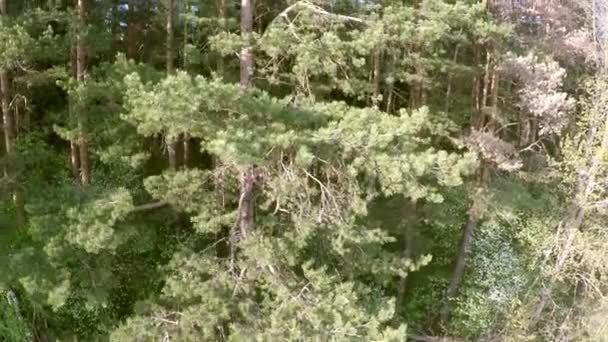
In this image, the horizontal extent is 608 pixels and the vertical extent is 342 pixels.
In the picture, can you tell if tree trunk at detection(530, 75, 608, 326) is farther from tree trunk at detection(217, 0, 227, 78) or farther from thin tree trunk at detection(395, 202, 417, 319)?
tree trunk at detection(217, 0, 227, 78)

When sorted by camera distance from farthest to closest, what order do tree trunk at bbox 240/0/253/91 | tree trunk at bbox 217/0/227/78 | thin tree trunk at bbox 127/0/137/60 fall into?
thin tree trunk at bbox 127/0/137/60 < tree trunk at bbox 217/0/227/78 < tree trunk at bbox 240/0/253/91

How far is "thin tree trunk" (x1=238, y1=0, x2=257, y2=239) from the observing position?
22.8 feet

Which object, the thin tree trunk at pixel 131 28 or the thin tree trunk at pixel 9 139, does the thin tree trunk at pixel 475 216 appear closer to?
the thin tree trunk at pixel 131 28

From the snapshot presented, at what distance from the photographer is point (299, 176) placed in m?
6.84

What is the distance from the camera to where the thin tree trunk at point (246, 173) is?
695 centimetres

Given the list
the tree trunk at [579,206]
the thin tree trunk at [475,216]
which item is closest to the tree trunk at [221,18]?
the thin tree trunk at [475,216]

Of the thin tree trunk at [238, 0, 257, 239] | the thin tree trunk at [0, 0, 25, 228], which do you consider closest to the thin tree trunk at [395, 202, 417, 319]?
the thin tree trunk at [238, 0, 257, 239]

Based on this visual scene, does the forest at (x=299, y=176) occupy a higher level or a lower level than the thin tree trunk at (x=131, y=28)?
lower

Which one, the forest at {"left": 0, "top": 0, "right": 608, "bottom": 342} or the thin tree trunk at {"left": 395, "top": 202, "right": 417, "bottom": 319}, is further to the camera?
the thin tree trunk at {"left": 395, "top": 202, "right": 417, "bottom": 319}

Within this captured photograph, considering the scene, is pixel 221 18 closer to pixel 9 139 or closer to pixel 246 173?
pixel 246 173

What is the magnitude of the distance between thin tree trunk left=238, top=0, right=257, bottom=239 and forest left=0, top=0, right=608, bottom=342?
0.03 m

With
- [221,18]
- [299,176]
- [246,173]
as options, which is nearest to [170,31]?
[221,18]

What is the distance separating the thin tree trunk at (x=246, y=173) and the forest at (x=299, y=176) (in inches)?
1.3

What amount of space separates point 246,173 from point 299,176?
2.63ft
